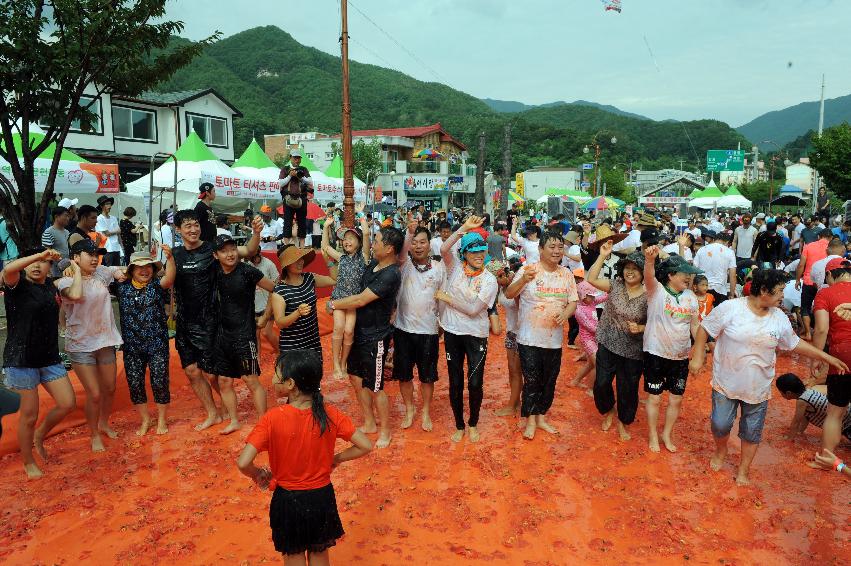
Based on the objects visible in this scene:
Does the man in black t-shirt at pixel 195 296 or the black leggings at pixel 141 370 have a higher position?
the man in black t-shirt at pixel 195 296

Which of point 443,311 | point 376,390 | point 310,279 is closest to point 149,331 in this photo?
point 310,279

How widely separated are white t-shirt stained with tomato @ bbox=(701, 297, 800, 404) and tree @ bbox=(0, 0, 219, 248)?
5748 millimetres

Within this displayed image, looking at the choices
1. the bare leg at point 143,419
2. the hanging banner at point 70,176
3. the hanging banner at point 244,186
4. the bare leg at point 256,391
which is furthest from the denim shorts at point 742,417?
the hanging banner at point 244,186

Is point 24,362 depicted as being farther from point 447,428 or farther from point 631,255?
point 631,255

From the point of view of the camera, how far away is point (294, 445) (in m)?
2.67

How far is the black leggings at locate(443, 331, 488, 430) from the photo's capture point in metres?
5.10

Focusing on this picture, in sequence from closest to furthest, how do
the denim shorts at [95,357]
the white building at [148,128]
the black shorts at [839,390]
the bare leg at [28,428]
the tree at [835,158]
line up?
the bare leg at [28,428], the black shorts at [839,390], the denim shorts at [95,357], the white building at [148,128], the tree at [835,158]

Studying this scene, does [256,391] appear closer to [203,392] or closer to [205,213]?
[203,392]

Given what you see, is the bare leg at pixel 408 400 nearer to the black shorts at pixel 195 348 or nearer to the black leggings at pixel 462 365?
the black leggings at pixel 462 365

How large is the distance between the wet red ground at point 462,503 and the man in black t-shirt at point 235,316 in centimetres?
63

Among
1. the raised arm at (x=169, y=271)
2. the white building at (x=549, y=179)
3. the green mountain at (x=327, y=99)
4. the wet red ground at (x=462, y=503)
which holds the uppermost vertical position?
the green mountain at (x=327, y=99)

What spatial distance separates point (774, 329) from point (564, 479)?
1.93 metres

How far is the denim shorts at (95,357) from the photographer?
491 centimetres

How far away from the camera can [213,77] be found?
209 ft
